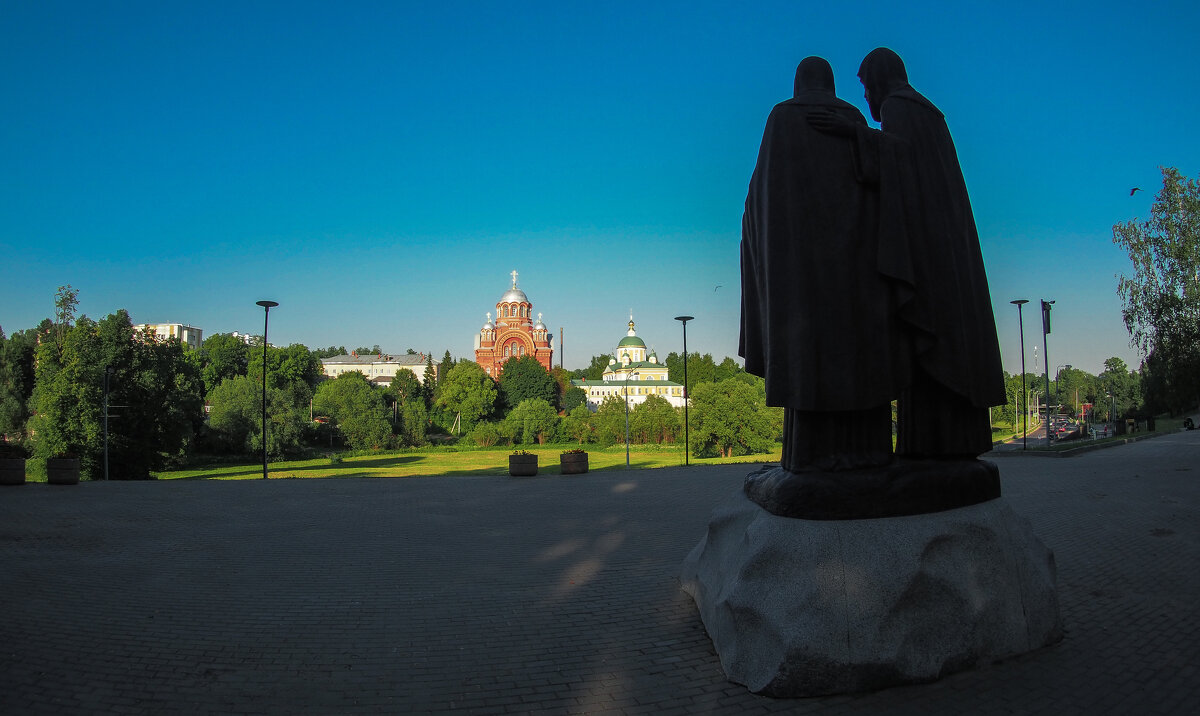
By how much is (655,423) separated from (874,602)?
52651 millimetres

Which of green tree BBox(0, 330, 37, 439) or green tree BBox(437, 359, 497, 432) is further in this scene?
green tree BBox(437, 359, 497, 432)

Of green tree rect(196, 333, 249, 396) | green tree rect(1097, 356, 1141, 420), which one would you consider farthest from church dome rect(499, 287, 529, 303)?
green tree rect(1097, 356, 1141, 420)

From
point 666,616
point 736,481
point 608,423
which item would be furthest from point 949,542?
point 608,423

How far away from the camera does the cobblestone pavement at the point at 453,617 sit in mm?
4320

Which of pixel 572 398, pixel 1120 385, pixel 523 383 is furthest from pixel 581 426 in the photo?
pixel 1120 385

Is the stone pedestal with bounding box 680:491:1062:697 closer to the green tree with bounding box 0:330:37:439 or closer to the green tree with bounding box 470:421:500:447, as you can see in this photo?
the green tree with bounding box 0:330:37:439

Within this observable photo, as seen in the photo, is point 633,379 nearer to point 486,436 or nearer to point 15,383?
point 486,436

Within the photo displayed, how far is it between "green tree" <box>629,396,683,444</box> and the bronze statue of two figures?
51.1 m

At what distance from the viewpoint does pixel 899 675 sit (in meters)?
Answer: 4.33

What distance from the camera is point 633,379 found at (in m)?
99.4

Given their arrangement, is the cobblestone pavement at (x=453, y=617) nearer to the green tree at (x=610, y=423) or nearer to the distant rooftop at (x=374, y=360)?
the green tree at (x=610, y=423)

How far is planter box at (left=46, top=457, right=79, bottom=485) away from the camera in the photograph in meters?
16.3

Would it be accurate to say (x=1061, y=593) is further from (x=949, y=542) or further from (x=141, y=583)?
(x=141, y=583)

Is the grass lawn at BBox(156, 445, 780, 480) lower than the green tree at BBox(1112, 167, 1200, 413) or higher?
lower
